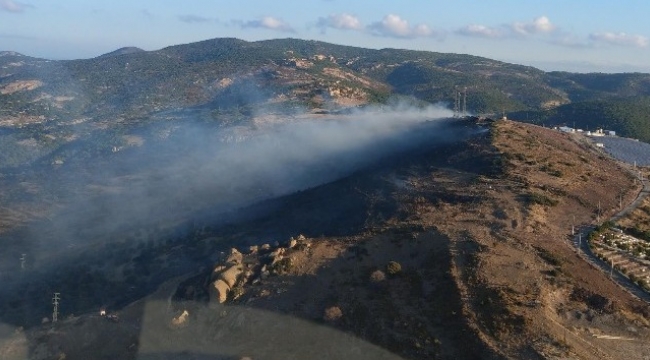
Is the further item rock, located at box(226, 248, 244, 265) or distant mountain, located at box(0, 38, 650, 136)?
distant mountain, located at box(0, 38, 650, 136)

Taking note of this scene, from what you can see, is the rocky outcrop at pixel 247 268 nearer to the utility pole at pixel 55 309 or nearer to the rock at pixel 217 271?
the rock at pixel 217 271

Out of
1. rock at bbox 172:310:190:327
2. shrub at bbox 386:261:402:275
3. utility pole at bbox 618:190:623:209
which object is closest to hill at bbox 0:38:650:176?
utility pole at bbox 618:190:623:209

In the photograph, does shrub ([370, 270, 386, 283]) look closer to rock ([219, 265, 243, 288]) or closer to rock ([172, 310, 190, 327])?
rock ([219, 265, 243, 288])

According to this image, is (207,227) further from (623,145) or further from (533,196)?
(623,145)

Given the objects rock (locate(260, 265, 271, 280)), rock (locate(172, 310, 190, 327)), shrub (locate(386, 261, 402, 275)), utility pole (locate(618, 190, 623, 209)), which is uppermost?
shrub (locate(386, 261, 402, 275))

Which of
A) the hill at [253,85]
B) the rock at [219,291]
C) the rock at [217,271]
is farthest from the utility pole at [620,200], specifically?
the hill at [253,85]

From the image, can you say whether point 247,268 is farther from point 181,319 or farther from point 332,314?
point 332,314

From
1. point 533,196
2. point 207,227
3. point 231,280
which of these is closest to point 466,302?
point 231,280

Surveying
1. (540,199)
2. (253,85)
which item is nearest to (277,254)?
(540,199)
